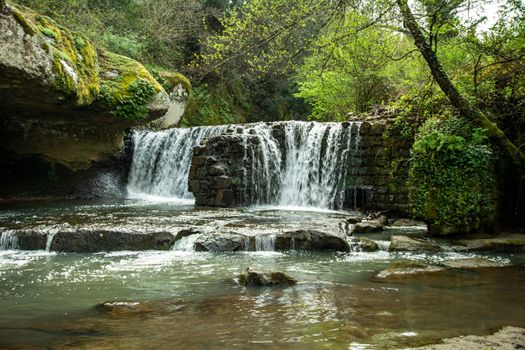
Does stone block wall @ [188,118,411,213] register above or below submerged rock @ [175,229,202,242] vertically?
above

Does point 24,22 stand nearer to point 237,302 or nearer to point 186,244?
point 186,244

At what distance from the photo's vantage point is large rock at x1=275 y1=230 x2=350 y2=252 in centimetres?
722

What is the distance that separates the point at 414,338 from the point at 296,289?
1.79m

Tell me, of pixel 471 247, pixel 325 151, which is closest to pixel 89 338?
pixel 471 247

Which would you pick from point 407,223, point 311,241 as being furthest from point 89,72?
point 407,223

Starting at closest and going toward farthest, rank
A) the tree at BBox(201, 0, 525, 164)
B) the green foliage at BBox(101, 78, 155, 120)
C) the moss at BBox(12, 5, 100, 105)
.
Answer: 1. the tree at BBox(201, 0, 525, 164)
2. the moss at BBox(12, 5, 100, 105)
3. the green foliage at BBox(101, 78, 155, 120)

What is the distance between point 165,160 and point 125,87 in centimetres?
414

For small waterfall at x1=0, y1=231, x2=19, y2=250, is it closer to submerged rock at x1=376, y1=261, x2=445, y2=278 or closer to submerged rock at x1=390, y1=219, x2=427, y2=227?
submerged rock at x1=376, y1=261, x2=445, y2=278

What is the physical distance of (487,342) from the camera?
3.07 meters

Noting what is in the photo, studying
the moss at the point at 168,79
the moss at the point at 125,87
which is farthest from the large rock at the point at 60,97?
the moss at the point at 168,79

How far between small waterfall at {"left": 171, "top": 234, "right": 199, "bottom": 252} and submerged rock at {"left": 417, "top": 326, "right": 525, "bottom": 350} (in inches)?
192

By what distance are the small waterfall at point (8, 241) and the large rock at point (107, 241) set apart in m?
0.70

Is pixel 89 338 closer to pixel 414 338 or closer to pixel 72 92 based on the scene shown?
pixel 414 338

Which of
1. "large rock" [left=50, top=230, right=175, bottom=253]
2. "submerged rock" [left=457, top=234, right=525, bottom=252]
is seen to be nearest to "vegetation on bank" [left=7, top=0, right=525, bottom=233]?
"submerged rock" [left=457, top=234, right=525, bottom=252]
